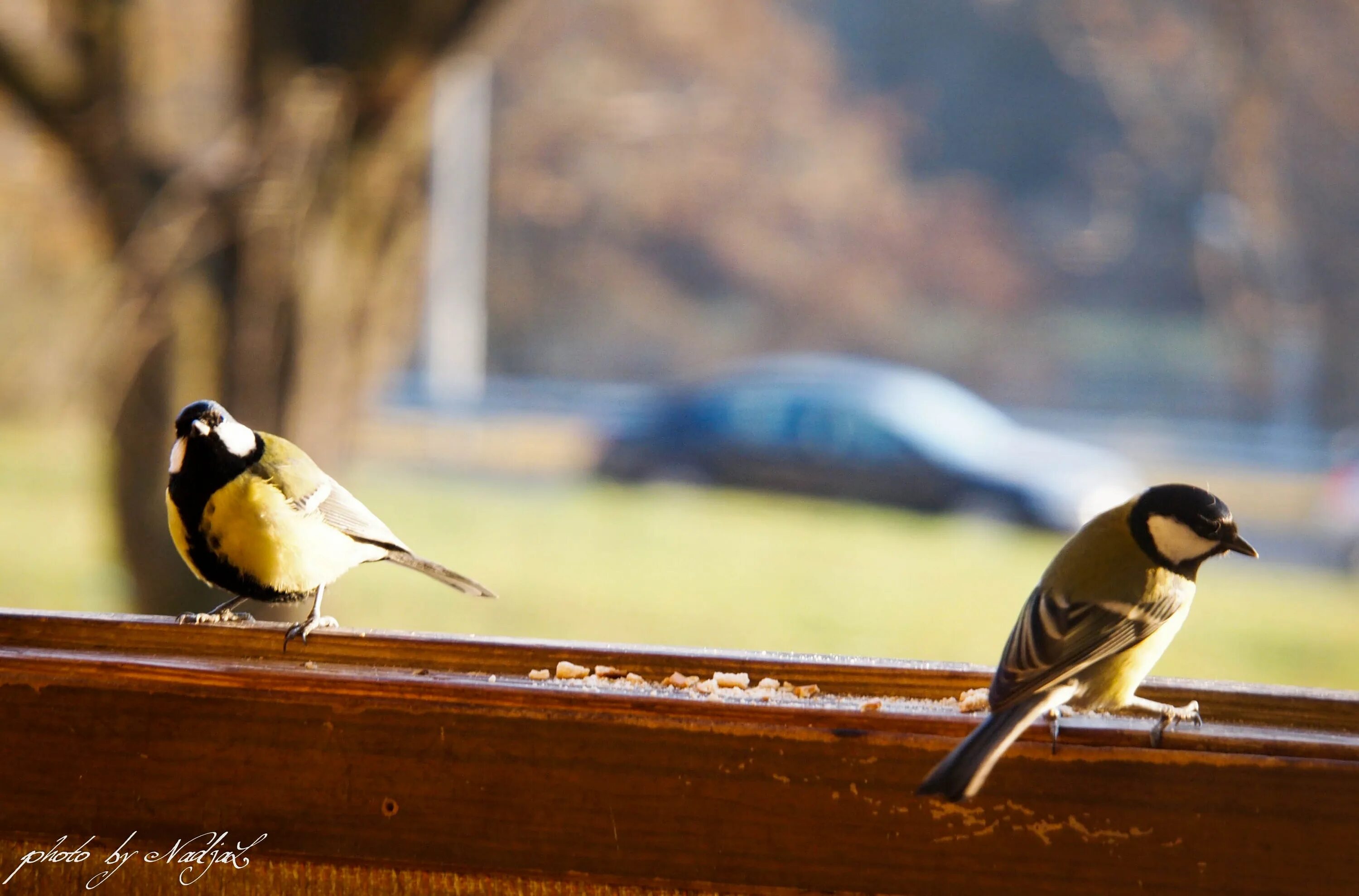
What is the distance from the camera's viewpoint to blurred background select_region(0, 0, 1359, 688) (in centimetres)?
513

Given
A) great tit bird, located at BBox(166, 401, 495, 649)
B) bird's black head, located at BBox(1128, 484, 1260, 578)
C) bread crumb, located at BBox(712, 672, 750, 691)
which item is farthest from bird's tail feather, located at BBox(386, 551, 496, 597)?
bird's black head, located at BBox(1128, 484, 1260, 578)

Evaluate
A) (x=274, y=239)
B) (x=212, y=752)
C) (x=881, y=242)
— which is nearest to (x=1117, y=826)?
(x=212, y=752)

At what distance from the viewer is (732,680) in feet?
5.73

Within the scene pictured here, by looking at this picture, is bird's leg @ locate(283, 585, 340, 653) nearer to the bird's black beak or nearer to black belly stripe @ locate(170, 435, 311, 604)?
black belly stripe @ locate(170, 435, 311, 604)

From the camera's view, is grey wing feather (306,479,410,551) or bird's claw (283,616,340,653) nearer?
bird's claw (283,616,340,653)

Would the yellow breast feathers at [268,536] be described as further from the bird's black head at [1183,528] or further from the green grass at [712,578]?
the green grass at [712,578]

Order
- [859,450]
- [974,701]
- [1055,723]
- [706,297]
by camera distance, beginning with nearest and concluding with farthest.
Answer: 1. [1055,723]
2. [974,701]
3. [859,450]
4. [706,297]

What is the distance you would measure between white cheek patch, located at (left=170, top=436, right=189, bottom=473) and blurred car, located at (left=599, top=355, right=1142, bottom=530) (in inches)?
393

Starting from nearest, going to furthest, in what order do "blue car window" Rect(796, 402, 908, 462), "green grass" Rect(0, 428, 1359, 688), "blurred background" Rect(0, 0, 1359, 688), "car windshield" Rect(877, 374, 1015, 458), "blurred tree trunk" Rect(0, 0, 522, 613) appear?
"blurred tree trunk" Rect(0, 0, 522, 613) < "blurred background" Rect(0, 0, 1359, 688) < "green grass" Rect(0, 428, 1359, 688) < "car windshield" Rect(877, 374, 1015, 458) < "blue car window" Rect(796, 402, 908, 462)

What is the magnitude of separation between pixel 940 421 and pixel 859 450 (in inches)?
33.9

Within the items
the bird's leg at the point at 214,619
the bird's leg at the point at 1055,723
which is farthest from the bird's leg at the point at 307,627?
the bird's leg at the point at 1055,723

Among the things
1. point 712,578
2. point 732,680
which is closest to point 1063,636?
point 732,680

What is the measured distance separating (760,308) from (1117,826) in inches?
744
